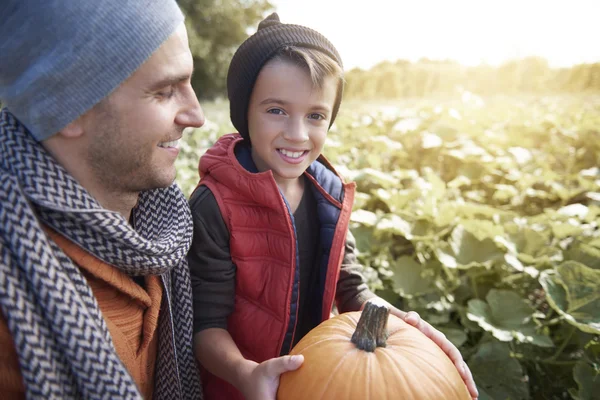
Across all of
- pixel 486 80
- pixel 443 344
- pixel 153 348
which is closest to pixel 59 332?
pixel 153 348

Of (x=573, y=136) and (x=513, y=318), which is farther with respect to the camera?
(x=573, y=136)

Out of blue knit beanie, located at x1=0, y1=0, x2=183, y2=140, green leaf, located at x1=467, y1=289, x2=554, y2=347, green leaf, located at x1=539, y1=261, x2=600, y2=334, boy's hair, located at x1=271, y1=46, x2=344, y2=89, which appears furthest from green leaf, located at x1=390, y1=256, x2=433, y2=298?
blue knit beanie, located at x1=0, y1=0, x2=183, y2=140

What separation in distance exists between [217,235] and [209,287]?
18 cm

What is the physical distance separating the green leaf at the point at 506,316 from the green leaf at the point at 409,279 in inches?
10.6

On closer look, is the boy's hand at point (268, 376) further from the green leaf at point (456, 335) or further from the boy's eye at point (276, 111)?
the green leaf at point (456, 335)

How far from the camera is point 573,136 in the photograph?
195 inches

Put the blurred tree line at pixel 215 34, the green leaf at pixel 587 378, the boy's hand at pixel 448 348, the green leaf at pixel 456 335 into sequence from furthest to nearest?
the blurred tree line at pixel 215 34
the green leaf at pixel 456 335
the green leaf at pixel 587 378
the boy's hand at pixel 448 348

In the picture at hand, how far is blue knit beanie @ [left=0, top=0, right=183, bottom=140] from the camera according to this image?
1.04 metres

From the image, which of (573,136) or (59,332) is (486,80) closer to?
(573,136)

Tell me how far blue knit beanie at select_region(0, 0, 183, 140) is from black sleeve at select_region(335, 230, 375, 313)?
104cm

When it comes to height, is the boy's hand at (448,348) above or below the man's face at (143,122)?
below

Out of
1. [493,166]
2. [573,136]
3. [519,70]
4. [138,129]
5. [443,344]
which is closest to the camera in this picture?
[138,129]

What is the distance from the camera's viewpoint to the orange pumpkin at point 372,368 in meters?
1.23


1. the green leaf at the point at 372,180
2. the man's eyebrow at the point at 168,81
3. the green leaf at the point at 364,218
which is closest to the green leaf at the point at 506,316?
the green leaf at the point at 364,218
